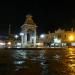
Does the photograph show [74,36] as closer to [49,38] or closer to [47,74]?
[49,38]

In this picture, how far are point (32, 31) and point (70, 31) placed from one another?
2688 cm

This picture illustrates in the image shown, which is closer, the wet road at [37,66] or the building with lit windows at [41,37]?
the wet road at [37,66]

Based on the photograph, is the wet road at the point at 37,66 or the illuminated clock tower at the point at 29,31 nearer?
the wet road at the point at 37,66

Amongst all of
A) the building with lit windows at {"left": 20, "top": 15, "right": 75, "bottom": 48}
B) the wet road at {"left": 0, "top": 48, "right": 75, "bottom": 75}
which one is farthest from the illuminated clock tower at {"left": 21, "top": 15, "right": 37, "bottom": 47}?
the wet road at {"left": 0, "top": 48, "right": 75, "bottom": 75}

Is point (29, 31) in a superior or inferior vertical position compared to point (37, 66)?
superior

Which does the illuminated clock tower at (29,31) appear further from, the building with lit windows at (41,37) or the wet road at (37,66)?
the wet road at (37,66)

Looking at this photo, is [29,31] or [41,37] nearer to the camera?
[29,31]

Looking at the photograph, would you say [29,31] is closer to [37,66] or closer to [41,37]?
[41,37]

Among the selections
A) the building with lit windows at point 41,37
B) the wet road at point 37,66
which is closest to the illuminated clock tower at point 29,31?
the building with lit windows at point 41,37

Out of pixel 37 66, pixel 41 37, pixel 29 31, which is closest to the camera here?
pixel 37 66

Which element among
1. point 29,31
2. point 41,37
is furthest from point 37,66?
point 41,37

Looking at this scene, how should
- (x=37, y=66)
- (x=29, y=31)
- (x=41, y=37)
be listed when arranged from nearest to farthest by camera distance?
(x=37, y=66)
(x=29, y=31)
(x=41, y=37)

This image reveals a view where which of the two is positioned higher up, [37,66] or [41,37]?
[41,37]

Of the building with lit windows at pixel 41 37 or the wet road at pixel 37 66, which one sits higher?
the building with lit windows at pixel 41 37
